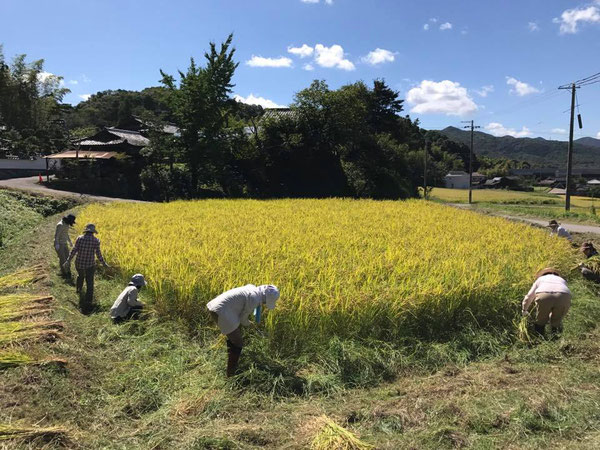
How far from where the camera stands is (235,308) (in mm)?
3951

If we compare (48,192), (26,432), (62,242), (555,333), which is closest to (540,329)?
(555,333)

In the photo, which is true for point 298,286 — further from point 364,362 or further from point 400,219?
point 400,219

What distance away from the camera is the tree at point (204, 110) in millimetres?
23297

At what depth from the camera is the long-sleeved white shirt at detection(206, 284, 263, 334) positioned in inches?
153

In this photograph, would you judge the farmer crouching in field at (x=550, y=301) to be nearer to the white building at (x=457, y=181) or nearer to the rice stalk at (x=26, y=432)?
the rice stalk at (x=26, y=432)

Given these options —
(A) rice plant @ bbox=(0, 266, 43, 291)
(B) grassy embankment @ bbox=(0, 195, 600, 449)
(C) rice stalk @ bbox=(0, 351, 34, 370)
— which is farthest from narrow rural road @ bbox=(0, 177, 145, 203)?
(C) rice stalk @ bbox=(0, 351, 34, 370)

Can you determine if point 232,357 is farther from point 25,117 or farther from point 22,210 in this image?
point 25,117

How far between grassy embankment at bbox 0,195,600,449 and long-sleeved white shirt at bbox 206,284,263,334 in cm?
54

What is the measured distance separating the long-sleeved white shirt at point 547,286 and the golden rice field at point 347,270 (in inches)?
16.7

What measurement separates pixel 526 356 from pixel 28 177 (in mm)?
32539

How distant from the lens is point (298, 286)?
17.4ft

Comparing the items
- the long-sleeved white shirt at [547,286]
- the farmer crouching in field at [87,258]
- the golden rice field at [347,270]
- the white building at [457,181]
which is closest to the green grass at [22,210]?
the golden rice field at [347,270]

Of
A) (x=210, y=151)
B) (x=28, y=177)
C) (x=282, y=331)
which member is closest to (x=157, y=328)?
(x=282, y=331)

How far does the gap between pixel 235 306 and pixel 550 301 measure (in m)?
3.81
